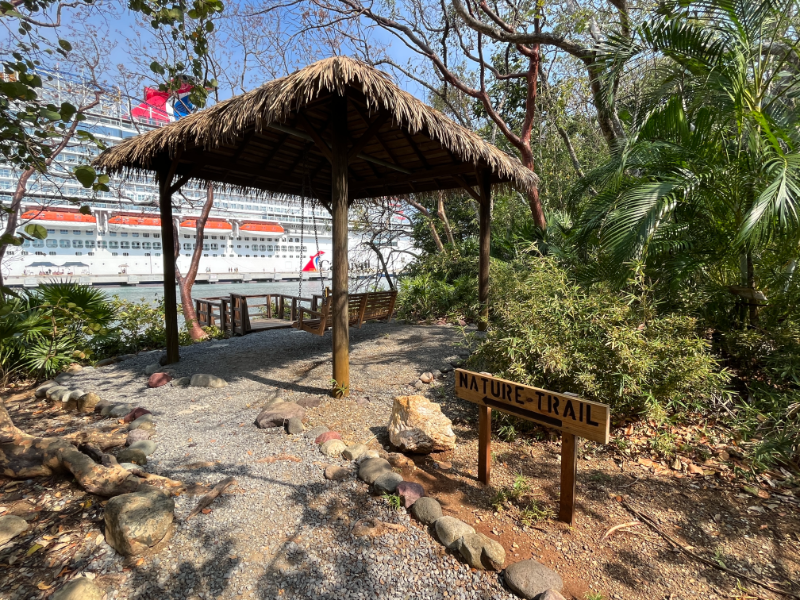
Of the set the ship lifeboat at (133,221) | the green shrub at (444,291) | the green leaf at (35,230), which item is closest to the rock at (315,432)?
the green leaf at (35,230)

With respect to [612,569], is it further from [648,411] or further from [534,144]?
[534,144]

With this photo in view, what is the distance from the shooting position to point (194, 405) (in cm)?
381

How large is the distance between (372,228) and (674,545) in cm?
1028

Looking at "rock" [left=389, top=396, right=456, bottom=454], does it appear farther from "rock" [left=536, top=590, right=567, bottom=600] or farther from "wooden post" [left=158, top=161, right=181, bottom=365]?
"wooden post" [left=158, top=161, right=181, bottom=365]

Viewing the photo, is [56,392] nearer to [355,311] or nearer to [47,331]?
[47,331]

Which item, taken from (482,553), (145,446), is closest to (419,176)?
(145,446)

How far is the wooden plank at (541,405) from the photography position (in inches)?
74.4

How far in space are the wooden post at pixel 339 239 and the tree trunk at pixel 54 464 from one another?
1.89 meters

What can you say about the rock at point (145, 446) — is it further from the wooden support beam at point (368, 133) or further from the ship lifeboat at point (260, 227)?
the ship lifeboat at point (260, 227)

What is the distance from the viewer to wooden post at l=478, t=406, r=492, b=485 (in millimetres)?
2463

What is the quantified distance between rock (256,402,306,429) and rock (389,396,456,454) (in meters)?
0.95

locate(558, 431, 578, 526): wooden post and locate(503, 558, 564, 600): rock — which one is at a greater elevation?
locate(558, 431, 578, 526): wooden post

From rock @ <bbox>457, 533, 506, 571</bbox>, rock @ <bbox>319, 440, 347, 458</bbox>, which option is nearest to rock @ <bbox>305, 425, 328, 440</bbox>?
rock @ <bbox>319, 440, 347, 458</bbox>

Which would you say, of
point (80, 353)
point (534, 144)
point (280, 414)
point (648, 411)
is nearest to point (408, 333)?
point (280, 414)
